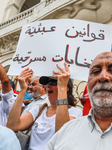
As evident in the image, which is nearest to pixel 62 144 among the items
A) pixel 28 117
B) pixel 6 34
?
pixel 28 117

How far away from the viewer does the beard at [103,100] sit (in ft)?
2.12

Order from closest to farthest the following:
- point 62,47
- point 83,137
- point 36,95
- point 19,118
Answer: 1. point 83,137
2. point 19,118
3. point 62,47
4. point 36,95

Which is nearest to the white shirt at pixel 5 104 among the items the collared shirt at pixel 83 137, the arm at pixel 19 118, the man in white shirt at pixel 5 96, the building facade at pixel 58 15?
the man in white shirt at pixel 5 96

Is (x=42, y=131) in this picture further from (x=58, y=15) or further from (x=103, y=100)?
(x=58, y=15)

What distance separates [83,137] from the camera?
0.61 m

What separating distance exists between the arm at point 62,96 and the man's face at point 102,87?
23 cm

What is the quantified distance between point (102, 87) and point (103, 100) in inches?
2.4

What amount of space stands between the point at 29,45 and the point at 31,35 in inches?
4.5

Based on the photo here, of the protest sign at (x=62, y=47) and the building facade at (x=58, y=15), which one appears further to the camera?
the building facade at (x=58, y=15)

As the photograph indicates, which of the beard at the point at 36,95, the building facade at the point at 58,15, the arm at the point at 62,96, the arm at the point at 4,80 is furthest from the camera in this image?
the building facade at the point at 58,15

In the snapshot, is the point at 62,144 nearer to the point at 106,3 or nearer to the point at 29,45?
the point at 29,45

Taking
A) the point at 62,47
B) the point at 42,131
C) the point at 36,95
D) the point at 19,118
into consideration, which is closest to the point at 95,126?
the point at 42,131

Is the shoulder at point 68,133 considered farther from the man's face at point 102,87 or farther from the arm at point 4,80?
the arm at point 4,80

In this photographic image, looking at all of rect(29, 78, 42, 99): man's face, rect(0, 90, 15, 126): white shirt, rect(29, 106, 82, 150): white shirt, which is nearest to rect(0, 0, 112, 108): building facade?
rect(29, 78, 42, 99): man's face
